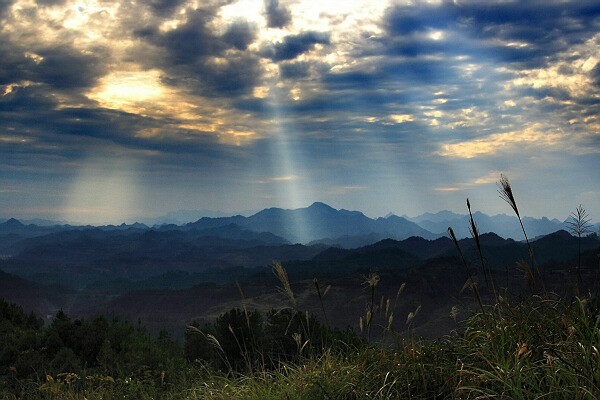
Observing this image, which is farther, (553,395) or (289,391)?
(289,391)

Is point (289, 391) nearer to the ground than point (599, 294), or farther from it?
nearer to the ground

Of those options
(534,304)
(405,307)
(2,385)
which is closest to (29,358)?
(2,385)

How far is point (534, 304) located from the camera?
6.27 metres

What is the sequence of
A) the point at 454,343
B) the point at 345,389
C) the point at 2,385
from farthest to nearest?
the point at 2,385 < the point at 454,343 < the point at 345,389

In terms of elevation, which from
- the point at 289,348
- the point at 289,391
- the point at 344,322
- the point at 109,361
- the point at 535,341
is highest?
the point at 535,341

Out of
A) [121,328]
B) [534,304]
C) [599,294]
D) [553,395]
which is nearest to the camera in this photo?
[553,395]

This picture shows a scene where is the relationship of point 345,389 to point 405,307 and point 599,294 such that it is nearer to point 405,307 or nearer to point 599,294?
point 599,294

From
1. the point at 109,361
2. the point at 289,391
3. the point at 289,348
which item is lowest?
the point at 289,348

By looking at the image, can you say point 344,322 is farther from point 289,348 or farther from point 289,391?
point 289,391

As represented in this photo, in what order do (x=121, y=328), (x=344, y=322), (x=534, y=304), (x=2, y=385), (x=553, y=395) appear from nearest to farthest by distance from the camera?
1. (x=553, y=395)
2. (x=534, y=304)
3. (x=2, y=385)
4. (x=121, y=328)
5. (x=344, y=322)

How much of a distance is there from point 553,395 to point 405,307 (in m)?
190

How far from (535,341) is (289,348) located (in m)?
21.4

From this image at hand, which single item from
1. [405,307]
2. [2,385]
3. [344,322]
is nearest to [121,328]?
[2,385]

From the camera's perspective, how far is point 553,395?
4754 millimetres
